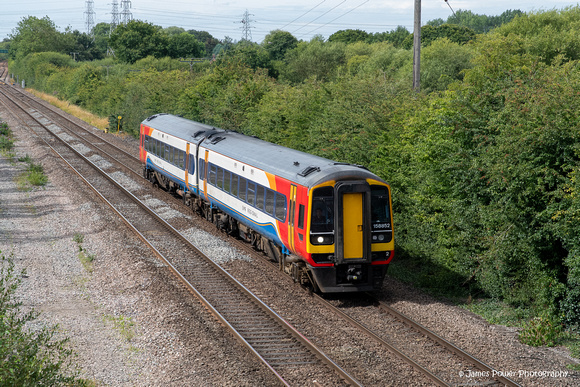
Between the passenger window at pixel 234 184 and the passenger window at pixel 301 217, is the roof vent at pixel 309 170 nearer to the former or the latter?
the passenger window at pixel 301 217

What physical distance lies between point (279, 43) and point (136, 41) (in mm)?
21630

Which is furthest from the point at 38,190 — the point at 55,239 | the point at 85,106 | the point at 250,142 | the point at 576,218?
the point at 85,106

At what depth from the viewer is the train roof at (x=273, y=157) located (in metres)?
13.1

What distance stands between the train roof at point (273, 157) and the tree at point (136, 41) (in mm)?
63651

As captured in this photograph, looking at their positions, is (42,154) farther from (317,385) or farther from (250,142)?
(317,385)

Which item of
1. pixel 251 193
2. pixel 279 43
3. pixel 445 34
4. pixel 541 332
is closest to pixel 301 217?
pixel 251 193

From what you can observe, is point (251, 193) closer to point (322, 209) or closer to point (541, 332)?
point (322, 209)

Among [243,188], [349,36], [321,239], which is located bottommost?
[321,239]

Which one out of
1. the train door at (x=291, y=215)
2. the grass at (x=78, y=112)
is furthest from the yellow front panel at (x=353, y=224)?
the grass at (x=78, y=112)

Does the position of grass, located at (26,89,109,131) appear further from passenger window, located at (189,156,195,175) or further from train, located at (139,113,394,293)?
train, located at (139,113,394,293)

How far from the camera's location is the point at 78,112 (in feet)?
207

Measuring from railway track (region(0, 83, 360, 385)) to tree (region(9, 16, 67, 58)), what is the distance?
380ft

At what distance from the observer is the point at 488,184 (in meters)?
13.6

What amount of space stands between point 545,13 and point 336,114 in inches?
1032
